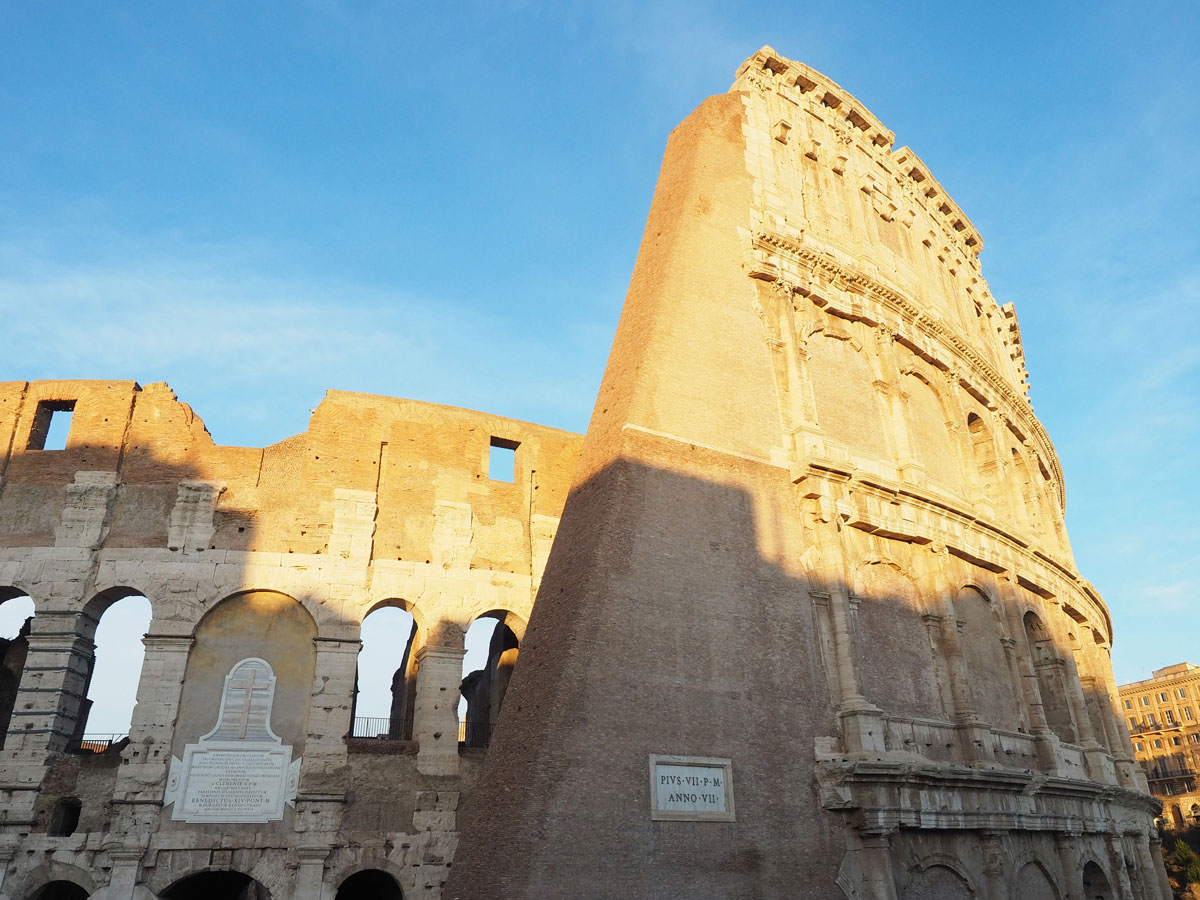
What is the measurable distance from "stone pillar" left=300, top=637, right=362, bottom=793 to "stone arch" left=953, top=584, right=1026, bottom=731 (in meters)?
12.0

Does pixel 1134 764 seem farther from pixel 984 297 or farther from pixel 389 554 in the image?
pixel 389 554

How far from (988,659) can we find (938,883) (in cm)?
578

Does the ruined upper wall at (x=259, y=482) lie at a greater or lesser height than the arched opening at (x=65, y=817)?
greater

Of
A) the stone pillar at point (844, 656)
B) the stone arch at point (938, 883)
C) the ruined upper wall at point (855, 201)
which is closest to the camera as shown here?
the stone arch at point (938, 883)

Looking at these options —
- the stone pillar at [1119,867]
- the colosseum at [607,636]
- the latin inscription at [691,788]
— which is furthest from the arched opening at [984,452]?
the latin inscription at [691,788]

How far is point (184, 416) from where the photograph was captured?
679 inches

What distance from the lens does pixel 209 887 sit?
1712 centimetres

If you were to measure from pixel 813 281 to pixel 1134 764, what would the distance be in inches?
606

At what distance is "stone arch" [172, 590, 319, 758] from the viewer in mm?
15211

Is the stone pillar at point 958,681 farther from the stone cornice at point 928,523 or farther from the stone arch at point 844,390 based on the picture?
the stone arch at point 844,390

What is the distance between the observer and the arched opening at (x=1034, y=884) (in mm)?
16672

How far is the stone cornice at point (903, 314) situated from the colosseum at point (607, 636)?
0.40ft

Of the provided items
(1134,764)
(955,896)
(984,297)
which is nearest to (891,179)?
(984,297)

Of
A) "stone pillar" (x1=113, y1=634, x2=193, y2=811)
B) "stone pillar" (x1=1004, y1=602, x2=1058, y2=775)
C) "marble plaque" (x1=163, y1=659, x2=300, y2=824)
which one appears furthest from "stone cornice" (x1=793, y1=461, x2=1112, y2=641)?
"stone pillar" (x1=113, y1=634, x2=193, y2=811)
